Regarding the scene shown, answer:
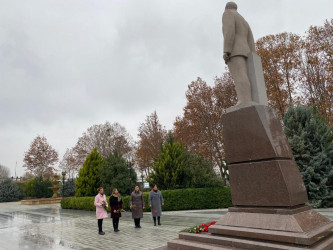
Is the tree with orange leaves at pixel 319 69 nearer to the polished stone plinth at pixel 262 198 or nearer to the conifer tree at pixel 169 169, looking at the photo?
the conifer tree at pixel 169 169

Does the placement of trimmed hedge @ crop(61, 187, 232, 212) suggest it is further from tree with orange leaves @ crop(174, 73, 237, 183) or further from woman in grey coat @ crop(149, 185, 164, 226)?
tree with orange leaves @ crop(174, 73, 237, 183)

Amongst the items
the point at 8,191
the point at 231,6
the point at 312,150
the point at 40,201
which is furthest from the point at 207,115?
the point at 8,191

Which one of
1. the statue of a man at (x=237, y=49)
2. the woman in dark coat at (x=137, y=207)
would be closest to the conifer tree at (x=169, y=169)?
the woman in dark coat at (x=137, y=207)

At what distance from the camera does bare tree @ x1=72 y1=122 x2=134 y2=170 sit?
38891 mm

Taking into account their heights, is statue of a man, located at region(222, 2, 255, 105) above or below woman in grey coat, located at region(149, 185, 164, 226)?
above

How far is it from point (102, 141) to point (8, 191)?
55.4 feet

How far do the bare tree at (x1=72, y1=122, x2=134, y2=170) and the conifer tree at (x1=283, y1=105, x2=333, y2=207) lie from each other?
28978 mm

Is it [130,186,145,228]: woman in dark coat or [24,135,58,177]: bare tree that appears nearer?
[130,186,145,228]: woman in dark coat

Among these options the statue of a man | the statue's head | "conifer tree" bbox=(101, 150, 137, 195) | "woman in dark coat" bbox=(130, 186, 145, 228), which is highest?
the statue's head

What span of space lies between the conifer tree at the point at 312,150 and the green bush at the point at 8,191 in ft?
137

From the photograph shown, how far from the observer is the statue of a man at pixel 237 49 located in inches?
217

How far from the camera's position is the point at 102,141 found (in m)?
38.8

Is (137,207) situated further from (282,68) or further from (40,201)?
(40,201)

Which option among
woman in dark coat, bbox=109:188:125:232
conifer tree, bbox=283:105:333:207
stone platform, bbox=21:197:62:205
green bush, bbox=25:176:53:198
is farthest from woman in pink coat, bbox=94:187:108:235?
green bush, bbox=25:176:53:198
